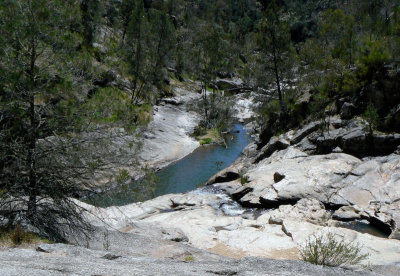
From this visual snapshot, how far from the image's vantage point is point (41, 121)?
851cm

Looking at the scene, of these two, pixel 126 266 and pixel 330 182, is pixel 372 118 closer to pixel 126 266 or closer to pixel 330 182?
pixel 330 182

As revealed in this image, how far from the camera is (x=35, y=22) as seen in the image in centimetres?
805

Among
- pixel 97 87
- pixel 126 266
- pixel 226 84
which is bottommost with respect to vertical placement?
pixel 126 266

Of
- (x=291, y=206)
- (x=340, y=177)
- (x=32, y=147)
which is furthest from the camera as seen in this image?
(x=340, y=177)

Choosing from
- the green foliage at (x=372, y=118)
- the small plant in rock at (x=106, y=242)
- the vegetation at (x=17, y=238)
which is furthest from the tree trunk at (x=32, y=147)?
the green foliage at (x=372, y=118)

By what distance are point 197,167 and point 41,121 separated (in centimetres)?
1897

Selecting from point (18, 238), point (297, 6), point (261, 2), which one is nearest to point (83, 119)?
point (18, 238)

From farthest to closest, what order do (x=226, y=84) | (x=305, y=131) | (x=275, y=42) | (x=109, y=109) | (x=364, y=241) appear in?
(x=226, y=84) → (x=275, y=42) → (x=305, y=131) → (x=364, y=241) → (x=109, y=109)

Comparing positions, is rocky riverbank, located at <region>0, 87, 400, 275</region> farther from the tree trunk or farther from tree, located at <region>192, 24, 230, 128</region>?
tree, located at <region>192, 24, 230, 128</region>

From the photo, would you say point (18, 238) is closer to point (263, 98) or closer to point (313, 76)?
point (313, 76)

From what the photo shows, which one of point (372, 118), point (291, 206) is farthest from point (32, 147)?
point (372, 118)

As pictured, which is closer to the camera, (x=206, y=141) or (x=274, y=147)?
(x=274, y=147)

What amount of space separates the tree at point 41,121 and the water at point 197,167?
1292 cm

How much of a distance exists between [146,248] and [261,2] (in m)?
115
